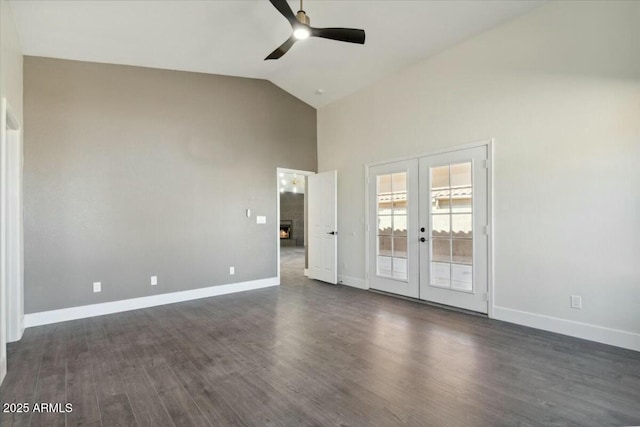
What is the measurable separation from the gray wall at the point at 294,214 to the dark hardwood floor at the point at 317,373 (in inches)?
405

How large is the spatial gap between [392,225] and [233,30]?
11.9 ft

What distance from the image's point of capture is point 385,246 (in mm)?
5387

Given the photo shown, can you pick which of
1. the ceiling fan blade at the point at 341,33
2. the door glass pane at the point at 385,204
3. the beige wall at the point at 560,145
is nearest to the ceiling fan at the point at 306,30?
the ceiling fan blade at the point at 341,33

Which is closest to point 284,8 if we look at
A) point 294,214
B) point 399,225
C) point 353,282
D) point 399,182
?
point 399,182

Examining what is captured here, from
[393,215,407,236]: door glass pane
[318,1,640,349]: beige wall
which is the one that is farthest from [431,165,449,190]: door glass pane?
[393,215,407,236]: door glass pane

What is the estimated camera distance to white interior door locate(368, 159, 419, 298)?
4.93m

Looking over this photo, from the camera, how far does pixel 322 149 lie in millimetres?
6656

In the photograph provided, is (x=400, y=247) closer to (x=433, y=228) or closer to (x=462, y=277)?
(x=433, y=228)

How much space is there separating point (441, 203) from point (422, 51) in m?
2.20

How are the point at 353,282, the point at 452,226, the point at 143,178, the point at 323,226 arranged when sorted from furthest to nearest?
the point at 323,226
the point at 353,282
the point at 143,178
the point at 452,226

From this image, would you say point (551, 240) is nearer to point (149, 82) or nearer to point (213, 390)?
point (213, 390)

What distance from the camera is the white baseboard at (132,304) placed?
13.1 ft

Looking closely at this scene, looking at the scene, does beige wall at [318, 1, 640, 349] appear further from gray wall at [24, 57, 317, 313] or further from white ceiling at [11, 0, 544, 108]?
gray wall at [24, 57, 317, 313]

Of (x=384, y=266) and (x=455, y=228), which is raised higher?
(x=455, y=228)
